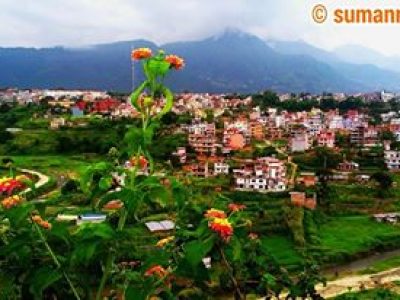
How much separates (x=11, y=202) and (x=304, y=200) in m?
21.3

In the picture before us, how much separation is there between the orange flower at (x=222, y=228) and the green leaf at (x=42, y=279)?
418 mm

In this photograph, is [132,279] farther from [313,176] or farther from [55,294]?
[313,176]

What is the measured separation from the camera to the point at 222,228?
5.63 feet

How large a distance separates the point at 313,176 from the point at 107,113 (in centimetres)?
2050

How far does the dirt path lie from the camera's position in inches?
581

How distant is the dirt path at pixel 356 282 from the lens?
48.4ft

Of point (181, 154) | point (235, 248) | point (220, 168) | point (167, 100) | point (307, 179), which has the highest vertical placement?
point (167, 100)

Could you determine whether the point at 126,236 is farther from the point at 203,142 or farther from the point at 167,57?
the point at 203,142

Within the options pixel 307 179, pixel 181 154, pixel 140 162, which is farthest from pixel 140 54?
pixel 181 154

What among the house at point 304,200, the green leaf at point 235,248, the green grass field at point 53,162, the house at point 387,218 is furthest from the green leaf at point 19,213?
the green grass field at point 53,162

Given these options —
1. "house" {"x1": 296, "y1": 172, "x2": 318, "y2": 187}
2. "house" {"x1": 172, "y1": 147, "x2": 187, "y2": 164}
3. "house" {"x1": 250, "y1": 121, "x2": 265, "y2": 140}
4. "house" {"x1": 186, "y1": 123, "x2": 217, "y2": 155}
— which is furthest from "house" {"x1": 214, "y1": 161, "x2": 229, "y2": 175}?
"house" {"x1": 250, "y1": 121, "x2": 265, "y2": 140}

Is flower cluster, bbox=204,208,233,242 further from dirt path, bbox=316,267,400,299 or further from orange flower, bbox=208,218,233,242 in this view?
dirt path, bbox=316,267,400,299

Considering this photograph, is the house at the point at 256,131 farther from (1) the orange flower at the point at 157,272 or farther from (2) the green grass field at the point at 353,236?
(1) the orange flower at the point at 157,272

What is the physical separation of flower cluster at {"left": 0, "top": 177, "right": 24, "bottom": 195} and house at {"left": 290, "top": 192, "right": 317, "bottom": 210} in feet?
68.2
